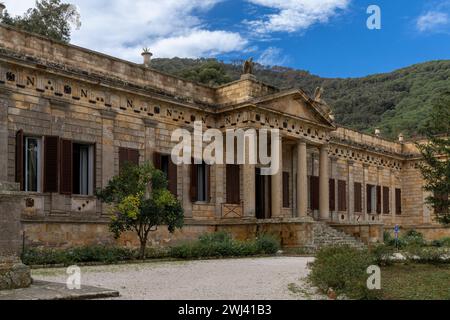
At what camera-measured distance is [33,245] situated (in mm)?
18234

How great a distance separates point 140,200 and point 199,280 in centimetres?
623

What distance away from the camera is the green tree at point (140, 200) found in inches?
701

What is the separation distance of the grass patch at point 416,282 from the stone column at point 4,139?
11100 millimetres

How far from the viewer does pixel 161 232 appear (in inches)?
889

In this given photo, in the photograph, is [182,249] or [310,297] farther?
[182,249]

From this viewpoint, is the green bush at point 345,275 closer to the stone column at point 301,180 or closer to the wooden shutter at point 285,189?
the stone column at point 301,180

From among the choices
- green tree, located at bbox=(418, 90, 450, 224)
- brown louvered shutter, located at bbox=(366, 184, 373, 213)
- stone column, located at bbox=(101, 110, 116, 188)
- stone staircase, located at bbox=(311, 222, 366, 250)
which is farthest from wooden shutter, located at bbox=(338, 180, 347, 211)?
stone column, located at bbox=(101, 110, 116, 188)

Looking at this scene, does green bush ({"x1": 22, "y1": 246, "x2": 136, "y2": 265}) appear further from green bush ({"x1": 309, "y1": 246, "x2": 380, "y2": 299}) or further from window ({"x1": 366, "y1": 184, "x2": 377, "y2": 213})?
window ({"x1": 366, "y1": 184, "x2": 377, "y2": 213})

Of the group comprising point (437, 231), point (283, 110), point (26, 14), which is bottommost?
point (437, 231)

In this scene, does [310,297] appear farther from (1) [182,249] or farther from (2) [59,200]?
(2) [59,200]

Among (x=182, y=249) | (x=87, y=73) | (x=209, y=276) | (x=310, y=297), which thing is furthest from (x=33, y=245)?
(x=310, y=297)

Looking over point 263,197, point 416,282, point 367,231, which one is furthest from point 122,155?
point 416,282

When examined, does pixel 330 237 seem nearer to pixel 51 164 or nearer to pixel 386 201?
pixel 51 164
